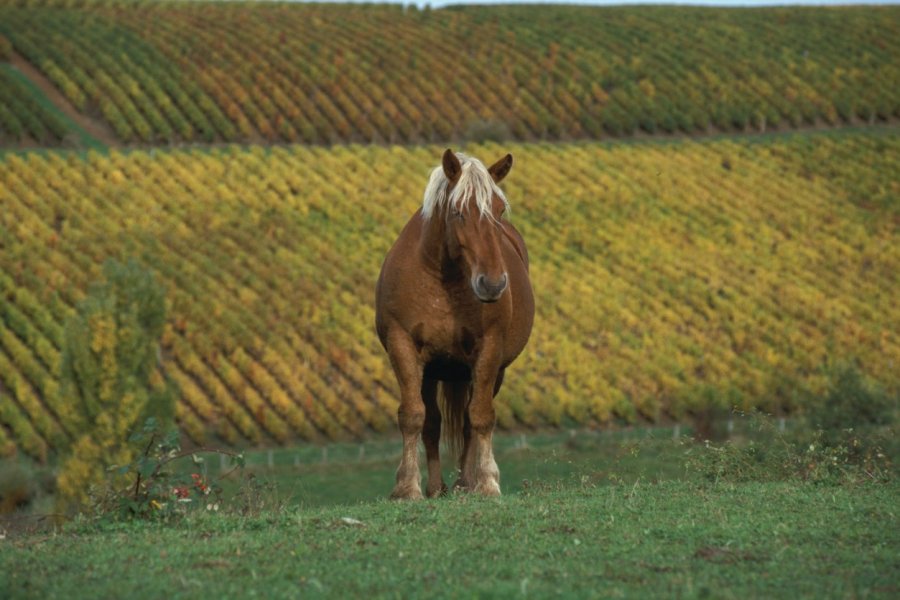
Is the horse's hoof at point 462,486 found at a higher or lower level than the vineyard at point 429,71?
lower

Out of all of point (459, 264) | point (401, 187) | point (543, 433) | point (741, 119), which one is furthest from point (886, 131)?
point (459, 264)

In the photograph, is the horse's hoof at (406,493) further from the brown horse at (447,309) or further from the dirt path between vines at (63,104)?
the dirt path between vines at (63,104)

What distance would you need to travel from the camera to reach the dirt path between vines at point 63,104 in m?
59.6

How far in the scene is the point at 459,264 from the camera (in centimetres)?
1052

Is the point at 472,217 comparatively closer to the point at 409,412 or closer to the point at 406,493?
the point at 409,412

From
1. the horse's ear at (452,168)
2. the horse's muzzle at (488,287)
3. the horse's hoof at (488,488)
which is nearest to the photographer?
the horse's muzzle at (488,287)

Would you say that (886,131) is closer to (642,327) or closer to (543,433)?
(642,327)

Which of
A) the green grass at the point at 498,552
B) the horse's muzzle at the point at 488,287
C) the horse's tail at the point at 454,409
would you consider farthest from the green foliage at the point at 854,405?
the green grass at the point at 498,552

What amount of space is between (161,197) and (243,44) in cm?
2743

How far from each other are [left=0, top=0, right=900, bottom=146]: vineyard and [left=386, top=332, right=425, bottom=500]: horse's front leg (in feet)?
164

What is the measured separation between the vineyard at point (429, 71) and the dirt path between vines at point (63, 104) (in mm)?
344

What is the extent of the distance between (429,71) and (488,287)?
66595mm

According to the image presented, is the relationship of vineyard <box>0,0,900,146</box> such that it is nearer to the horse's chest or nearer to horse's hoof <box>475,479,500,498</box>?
the horse's chest

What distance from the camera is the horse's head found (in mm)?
9828
